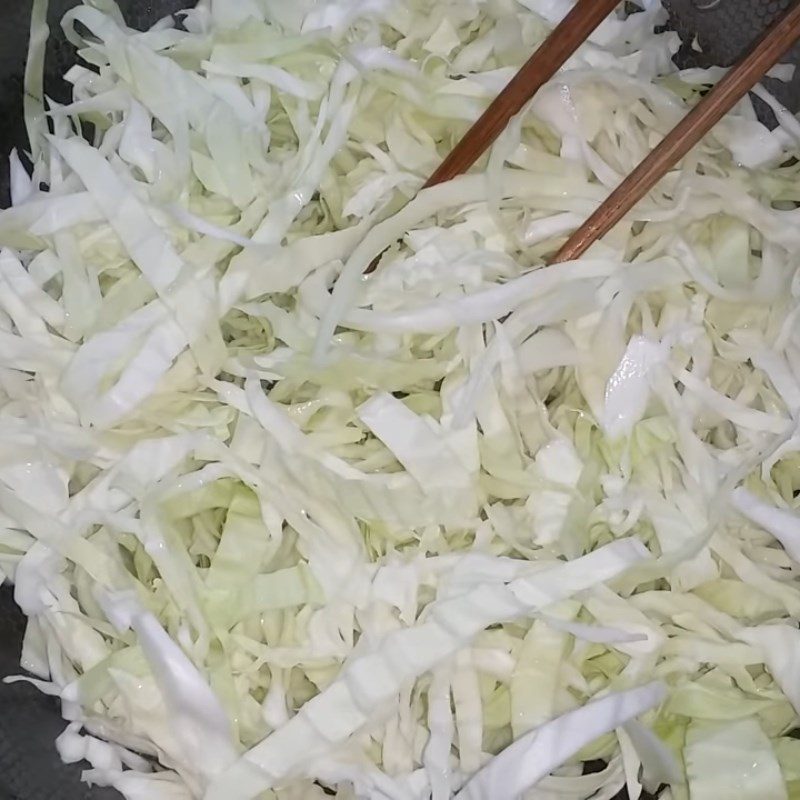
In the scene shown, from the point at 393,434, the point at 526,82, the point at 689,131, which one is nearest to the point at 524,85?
the point at 526,82

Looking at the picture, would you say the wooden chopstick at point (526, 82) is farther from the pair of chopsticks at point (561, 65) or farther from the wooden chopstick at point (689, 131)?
the wooden chopstick at point (689, 131)

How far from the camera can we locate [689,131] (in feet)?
2.91

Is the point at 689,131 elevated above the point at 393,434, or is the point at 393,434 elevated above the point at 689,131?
the point at 689,131

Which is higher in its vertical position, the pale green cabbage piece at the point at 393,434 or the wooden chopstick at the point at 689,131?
the wooden chopstick at the point at 689,131

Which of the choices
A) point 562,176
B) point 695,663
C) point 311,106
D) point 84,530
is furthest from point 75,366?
point 695,663

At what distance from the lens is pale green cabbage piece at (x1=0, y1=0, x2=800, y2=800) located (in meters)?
0.85

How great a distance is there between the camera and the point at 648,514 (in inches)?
34.5

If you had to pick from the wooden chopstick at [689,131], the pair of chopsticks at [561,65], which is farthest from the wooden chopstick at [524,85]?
the wooden chopstick at [689,131]

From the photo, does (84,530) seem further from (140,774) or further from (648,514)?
(648,514)

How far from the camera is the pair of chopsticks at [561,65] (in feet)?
2.71

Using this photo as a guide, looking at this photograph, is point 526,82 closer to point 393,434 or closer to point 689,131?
point 689,131

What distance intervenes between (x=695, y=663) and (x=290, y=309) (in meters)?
0.55

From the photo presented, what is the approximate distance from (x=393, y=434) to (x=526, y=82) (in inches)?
15.1

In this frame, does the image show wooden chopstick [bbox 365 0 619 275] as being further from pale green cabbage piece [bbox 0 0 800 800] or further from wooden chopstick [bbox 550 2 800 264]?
wooden chopstick [bbox 550 2 800 264]
